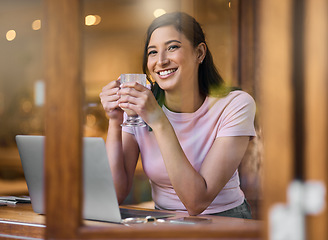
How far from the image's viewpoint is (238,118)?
1871mm

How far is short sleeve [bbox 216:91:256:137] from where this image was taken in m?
1.82

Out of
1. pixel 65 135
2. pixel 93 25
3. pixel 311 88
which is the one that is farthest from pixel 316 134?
pixel 93 25

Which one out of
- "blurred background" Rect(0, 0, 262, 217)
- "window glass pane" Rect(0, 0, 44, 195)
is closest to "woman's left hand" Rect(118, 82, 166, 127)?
"blurred background" Rect(0, 0, 262, 217)

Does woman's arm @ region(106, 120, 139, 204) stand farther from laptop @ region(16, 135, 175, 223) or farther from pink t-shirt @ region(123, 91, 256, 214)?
laptop @ region(16, 135, 175, 223)

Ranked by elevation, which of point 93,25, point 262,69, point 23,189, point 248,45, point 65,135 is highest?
point 93,25

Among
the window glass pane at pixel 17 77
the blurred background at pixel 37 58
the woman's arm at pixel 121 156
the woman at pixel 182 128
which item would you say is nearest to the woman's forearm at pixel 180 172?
the woman at pixel 182 128

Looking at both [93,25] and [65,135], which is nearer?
[65,135]

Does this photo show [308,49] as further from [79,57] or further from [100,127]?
[100,127]

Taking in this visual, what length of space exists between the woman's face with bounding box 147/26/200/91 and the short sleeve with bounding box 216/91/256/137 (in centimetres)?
24

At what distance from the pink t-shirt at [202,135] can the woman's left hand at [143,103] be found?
0.28 metres

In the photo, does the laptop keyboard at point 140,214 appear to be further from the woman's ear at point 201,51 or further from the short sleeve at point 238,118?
the woman's ear at point 201,51

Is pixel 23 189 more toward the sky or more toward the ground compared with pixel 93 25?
more toward the ground

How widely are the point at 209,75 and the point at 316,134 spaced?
134 cm

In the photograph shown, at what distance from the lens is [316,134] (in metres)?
0.84
